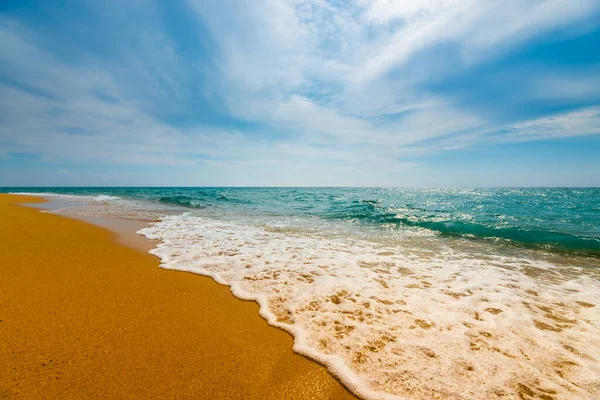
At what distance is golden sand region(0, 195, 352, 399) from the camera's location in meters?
2.12

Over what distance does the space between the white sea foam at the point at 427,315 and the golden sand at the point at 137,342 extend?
40 centimetres

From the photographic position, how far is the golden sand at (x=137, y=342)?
2.12 m

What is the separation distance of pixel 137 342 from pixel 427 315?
12.3ft

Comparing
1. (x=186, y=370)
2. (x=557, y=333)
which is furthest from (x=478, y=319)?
(x=186, y=370)

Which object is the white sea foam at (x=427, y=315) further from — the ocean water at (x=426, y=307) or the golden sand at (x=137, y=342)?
the golden sand at (x=137, y=342)

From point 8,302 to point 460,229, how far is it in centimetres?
1408

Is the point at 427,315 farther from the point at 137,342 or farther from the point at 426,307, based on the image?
the point at 137,342

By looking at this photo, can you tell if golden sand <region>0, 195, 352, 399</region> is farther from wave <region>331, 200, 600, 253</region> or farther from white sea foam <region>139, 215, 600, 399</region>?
wave <region>331, 200, 600, 253</region>

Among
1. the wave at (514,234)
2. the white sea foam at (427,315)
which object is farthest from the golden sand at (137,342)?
the wave at (514,234)

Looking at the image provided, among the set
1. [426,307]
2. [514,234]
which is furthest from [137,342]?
[514,234]

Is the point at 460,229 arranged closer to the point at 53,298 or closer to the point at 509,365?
the point at 509,365

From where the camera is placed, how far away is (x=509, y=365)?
8.51 ft

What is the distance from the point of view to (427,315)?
11.8ft

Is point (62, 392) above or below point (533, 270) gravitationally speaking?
above
